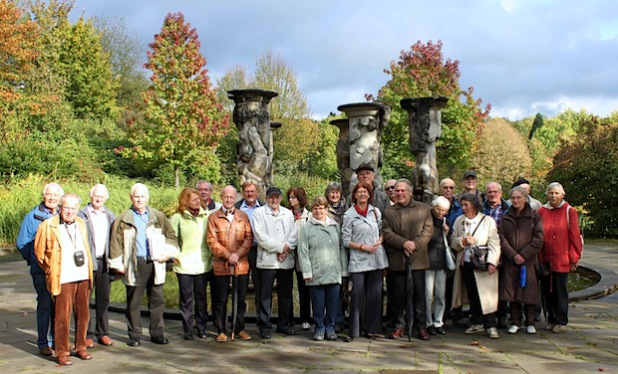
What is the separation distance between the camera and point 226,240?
22.6 feet

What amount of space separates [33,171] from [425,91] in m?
18.8

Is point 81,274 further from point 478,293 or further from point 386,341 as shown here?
point 478,293

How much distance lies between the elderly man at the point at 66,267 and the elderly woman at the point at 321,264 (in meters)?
2.31

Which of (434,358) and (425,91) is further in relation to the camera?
(425,91)

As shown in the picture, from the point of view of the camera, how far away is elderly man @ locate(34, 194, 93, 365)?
5828mm

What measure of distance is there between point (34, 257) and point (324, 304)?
3.13 meters

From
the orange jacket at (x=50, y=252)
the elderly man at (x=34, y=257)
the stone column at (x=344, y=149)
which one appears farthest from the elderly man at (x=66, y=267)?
the stone column at (x=344, y=149)

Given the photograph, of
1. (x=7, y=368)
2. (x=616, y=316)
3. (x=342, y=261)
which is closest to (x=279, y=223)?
(x=342, y=261)

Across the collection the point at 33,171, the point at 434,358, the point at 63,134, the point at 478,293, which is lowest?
the point at 434,358

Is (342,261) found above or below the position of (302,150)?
below

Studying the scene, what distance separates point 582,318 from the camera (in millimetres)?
7758

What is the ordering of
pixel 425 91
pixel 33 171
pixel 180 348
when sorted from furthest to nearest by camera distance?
1. pixel 425 91
2. pixel 33 171
3. pixel 180 348

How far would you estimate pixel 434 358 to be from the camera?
5.98 m

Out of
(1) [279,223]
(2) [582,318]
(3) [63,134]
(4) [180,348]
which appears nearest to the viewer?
(4) [180,348]
